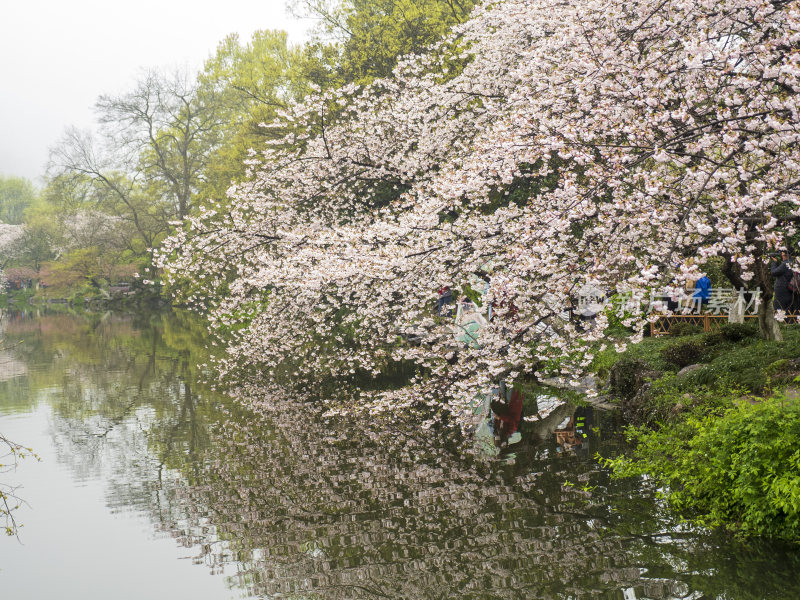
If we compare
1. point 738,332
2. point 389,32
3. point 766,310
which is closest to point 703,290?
point 738,332

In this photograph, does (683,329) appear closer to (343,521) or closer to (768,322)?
(768,322)

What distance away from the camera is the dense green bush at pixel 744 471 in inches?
243

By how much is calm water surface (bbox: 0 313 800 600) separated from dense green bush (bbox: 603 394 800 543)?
29cm

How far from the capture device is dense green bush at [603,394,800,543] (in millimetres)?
6176

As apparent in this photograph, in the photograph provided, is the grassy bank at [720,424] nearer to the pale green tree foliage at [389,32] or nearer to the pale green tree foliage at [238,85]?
the pale green tree foliage at [389,32]

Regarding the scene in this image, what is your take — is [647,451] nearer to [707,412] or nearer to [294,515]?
[707,412]

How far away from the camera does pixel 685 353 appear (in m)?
12.4

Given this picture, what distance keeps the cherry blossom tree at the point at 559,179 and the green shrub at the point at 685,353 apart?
1.27 meters

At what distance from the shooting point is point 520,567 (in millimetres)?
6848

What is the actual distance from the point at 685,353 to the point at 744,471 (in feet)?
20.9

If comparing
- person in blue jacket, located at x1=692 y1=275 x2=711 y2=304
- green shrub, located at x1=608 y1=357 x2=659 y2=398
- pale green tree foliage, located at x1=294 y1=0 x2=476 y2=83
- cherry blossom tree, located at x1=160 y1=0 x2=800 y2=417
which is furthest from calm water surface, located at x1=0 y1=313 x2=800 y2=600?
pale green tree foliage, located at x1=294 y1=0 x2=476 y2=83

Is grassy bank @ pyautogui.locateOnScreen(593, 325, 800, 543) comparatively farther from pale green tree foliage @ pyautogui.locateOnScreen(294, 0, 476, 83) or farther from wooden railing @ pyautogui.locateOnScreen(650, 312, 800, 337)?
pale green tree foliage @ pyautogui.locateOnScreen(294, 0, 476, 83)

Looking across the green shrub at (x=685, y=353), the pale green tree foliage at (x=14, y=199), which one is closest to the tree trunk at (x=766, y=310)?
the green shrub at (x=685, y=353)

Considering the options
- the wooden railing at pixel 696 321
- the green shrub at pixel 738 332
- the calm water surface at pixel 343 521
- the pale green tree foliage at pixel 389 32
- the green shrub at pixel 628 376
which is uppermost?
the pale green tree foliage at pixel 389 32
